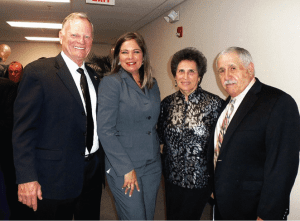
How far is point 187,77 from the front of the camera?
6.49 feet

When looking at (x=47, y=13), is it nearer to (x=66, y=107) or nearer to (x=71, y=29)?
(x=71, y=29)

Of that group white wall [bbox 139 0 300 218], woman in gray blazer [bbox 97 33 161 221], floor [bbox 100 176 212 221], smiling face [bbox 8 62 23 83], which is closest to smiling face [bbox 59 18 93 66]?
woman in gray blazer [bbox 97 33 161 221]

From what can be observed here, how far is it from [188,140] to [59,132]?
0.94 m

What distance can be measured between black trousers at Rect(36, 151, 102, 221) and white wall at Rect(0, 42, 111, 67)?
8.93 metres

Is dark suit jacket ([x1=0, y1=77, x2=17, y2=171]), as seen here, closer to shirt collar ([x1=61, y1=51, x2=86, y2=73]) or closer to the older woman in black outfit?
shirt collar ([x1=61, y1=51, x2=86, y2=73])

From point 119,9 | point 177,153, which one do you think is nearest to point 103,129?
point 177,153

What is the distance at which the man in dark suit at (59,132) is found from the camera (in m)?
1.45

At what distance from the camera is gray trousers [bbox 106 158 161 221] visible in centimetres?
170

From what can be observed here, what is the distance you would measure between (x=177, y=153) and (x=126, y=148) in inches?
17.5

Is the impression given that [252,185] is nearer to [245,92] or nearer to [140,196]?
[245,92]

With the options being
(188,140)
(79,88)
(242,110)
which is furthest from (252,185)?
(79,88)

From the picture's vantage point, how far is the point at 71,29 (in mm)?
1720

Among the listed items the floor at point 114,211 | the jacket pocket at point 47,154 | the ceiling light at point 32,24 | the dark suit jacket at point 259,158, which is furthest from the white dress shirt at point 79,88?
the ceiling light at point 32,24

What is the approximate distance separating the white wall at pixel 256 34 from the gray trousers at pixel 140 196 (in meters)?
1.58
